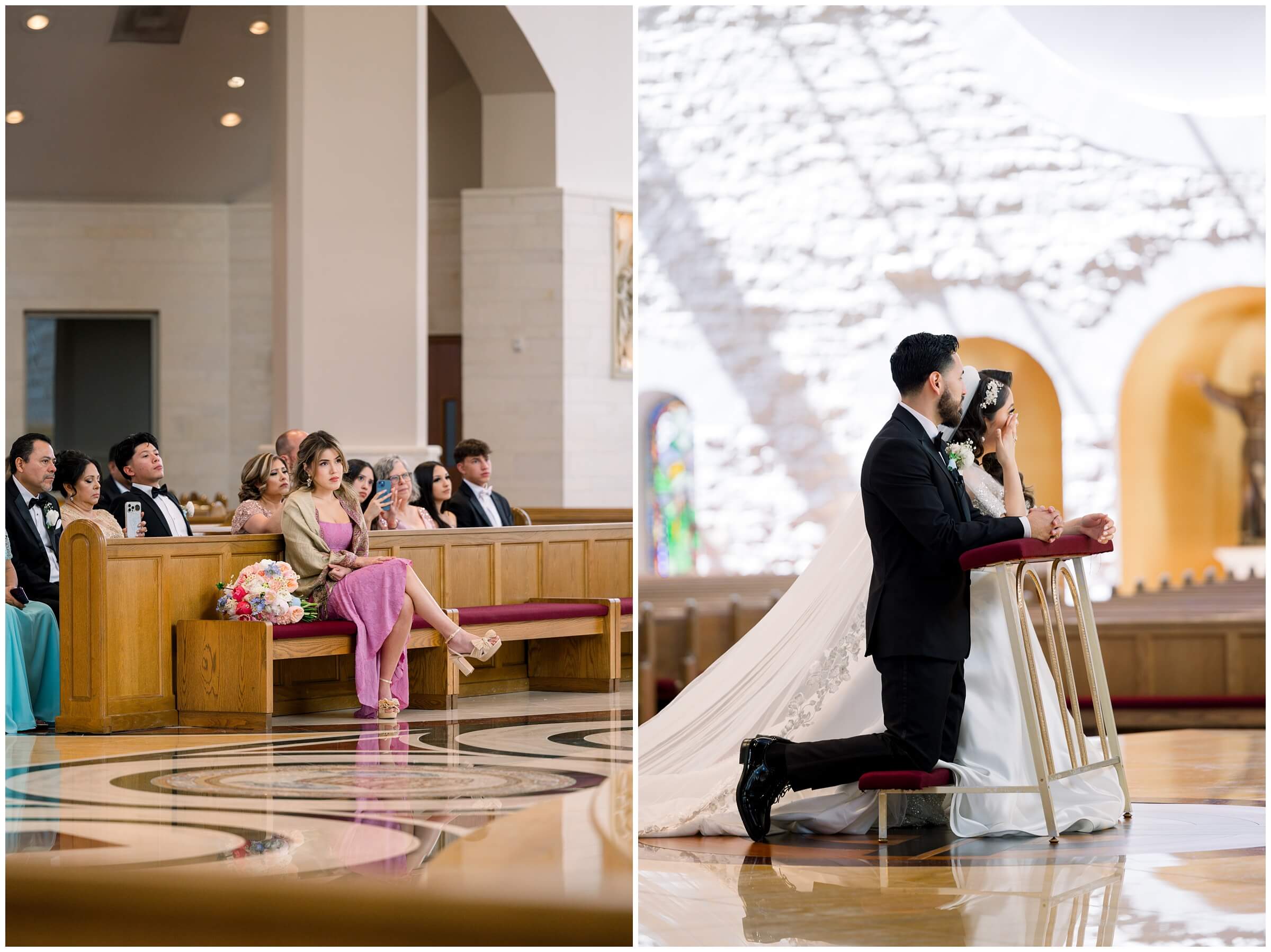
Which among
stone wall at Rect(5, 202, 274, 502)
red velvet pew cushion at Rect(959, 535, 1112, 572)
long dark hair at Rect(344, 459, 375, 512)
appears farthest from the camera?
stone wall at Rect(5, 202, 274, 502)

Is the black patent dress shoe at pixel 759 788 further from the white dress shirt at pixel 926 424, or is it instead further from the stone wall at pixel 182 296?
the stone wall at pixel 182 296

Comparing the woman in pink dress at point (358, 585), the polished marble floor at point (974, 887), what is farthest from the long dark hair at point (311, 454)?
the polished marble floor at point (974, 887)

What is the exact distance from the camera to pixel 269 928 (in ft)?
8.89

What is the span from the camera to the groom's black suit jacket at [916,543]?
3.84 metres

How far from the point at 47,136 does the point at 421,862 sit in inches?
447

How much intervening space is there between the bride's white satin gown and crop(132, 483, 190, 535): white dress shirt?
118 inches

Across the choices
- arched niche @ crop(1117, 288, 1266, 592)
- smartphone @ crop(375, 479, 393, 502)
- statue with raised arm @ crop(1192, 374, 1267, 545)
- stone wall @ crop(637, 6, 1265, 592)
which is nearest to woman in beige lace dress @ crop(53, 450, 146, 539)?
smartphone @ crop(375, 479, 393, 502)

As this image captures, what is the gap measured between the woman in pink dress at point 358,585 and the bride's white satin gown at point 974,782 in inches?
83.3

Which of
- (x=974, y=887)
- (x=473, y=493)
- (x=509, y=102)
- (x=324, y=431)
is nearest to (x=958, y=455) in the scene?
A: (x=974, y=887)

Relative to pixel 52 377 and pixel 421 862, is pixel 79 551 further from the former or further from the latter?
pixel 52 377

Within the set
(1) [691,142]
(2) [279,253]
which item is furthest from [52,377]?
(1) [691,142]

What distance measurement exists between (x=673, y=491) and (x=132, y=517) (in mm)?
7940

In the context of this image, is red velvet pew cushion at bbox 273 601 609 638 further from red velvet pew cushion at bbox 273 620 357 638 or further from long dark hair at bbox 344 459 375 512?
long dark hair at bbox 344 459 375 512

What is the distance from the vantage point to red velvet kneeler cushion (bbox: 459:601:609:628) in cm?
659
